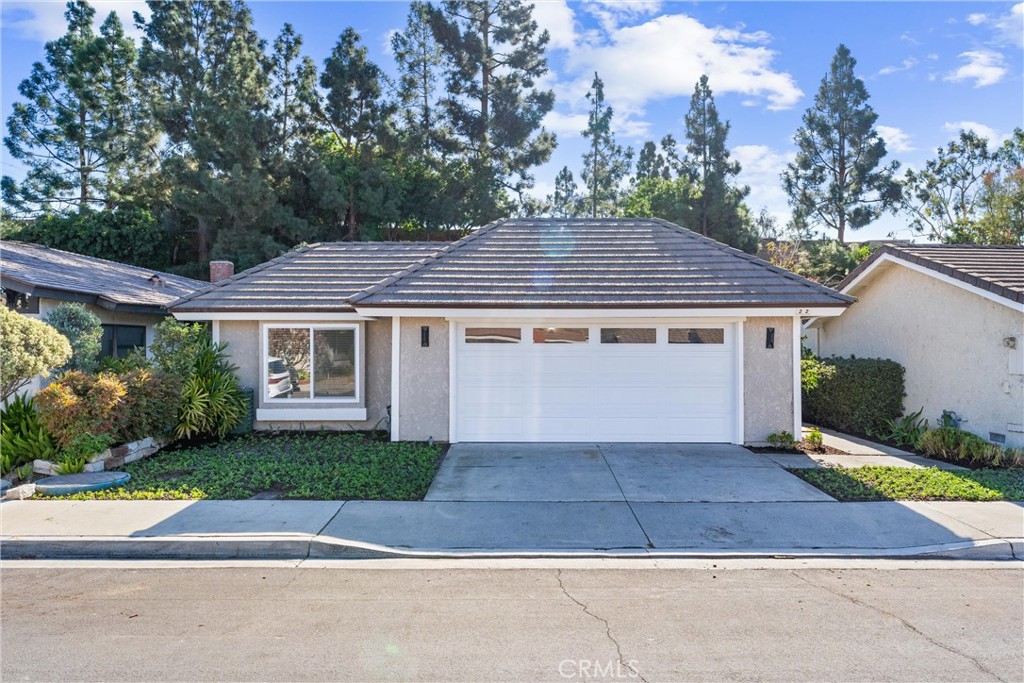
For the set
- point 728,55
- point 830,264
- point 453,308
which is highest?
point 728,55

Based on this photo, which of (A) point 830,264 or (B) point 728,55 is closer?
(B) point 728,55

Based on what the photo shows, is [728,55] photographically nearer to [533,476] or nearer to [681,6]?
[681,6]

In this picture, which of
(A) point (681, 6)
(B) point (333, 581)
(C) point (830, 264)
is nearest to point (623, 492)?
(B) point (333, 581)

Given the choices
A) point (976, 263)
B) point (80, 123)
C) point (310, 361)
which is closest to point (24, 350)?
point (310, 361)

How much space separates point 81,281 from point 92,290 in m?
0.97

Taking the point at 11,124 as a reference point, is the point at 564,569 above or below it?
below

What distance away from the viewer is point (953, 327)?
35.5ft

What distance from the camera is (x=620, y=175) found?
40.5 metres

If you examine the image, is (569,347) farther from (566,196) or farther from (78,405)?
(566,196)

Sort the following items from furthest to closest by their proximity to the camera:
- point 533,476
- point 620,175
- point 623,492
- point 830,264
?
point 620,175 < point 830,264 < point 533,476 < point 623,492

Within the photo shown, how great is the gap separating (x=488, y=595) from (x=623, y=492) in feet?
10.4

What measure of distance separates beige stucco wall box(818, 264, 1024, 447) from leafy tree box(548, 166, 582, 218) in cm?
2652

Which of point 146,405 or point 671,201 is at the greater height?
point 671,201

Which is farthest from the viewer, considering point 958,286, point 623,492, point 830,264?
point 830,264
